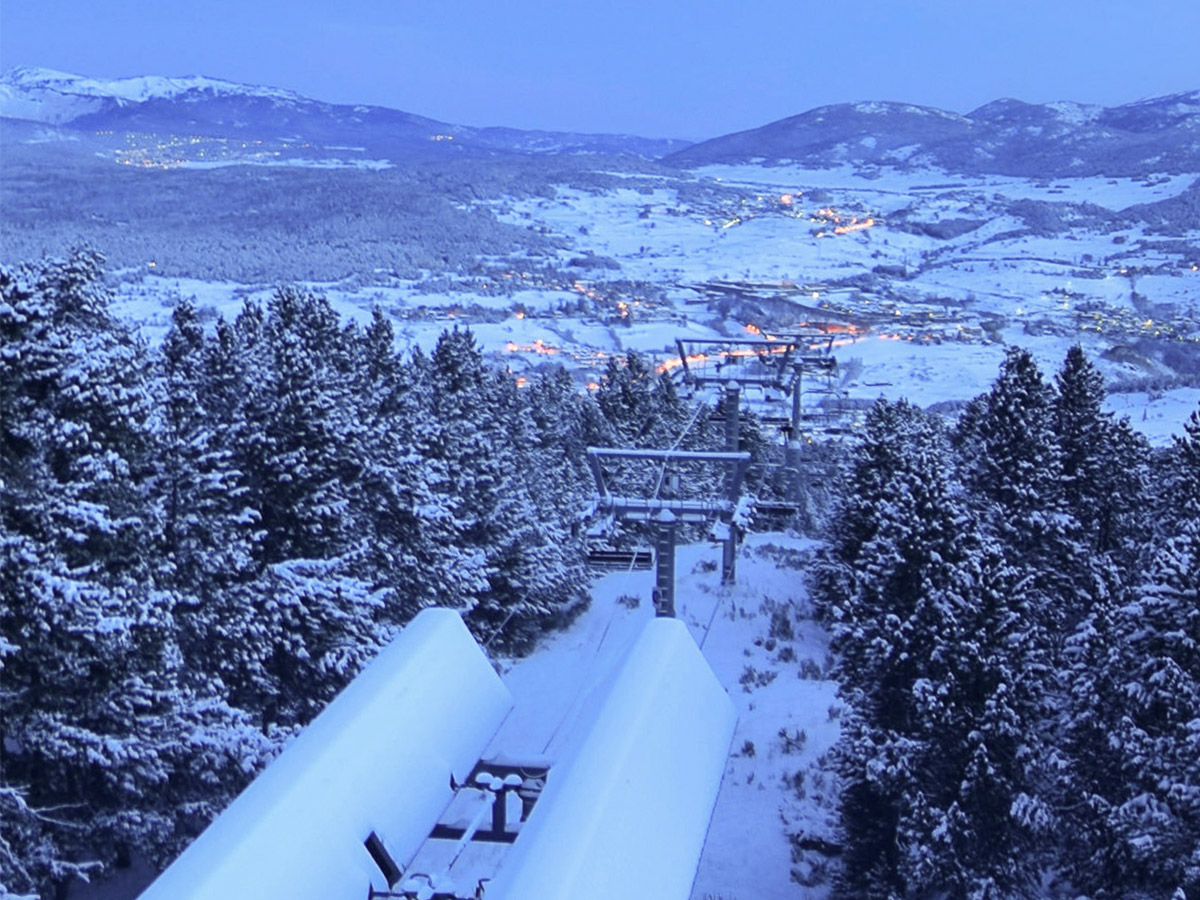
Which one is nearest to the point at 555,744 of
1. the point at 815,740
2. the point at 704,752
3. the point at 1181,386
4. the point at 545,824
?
the point at 704,752

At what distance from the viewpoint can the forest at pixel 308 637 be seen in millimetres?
12523

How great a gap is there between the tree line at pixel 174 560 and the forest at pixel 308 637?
0.04 metres

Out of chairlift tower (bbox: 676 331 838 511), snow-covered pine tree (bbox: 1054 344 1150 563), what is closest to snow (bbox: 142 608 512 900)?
chairlift tower (bbox: 676 331 838 511)

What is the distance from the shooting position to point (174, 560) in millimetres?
15430

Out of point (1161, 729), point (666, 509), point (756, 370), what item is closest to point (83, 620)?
point (666, 509)

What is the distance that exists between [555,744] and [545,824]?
202 centimetres

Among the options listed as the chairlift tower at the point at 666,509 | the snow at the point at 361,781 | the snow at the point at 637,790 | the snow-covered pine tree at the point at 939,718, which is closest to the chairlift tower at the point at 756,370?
the chairlift tower at the point at 666,509

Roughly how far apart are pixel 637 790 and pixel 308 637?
42.3 ft

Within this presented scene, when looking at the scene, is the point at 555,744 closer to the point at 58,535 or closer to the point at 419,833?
the point at 419,833

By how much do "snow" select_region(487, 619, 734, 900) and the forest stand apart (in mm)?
8072

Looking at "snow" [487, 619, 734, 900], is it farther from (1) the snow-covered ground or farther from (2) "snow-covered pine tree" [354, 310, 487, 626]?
(2) "snow-covered pine tree" [354, 310, 487, 626]

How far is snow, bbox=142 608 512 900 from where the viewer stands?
15.4 ft

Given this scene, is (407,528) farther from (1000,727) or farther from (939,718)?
(1000,727)

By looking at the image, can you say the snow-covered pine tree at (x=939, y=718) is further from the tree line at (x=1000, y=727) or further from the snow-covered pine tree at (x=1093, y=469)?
the snow-covered pine tree at (x=1093, y=469)
